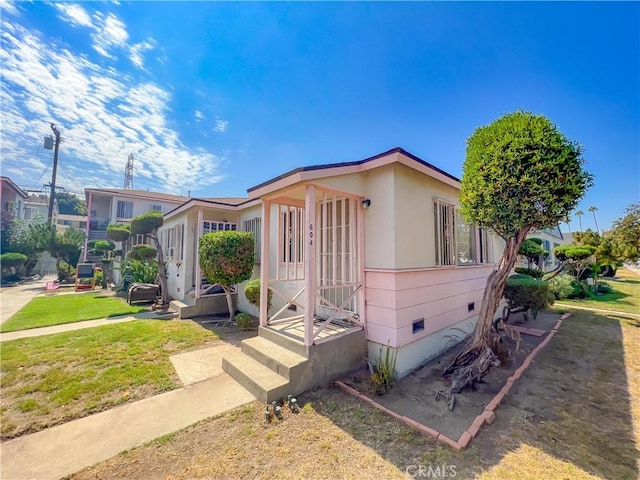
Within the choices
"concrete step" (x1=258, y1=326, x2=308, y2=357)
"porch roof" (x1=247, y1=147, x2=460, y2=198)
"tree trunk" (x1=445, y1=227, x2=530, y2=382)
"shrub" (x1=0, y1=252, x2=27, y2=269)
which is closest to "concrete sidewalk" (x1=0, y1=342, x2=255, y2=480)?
"concrete step" (x1=258, y1=326, x2=308, y2=357)

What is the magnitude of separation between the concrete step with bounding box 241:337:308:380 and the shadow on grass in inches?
24.9

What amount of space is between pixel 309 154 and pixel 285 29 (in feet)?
16.4

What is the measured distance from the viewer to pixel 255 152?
12.4m

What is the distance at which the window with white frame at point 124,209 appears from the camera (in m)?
23.2

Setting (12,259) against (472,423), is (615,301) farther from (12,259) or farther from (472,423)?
(12,259)

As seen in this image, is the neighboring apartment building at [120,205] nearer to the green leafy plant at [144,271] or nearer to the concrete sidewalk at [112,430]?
the green leafy plant at [144,271]

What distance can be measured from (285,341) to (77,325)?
7.62 metres

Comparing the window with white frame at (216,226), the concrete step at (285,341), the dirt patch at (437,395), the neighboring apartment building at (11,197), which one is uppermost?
the neighboring apartment building at (11,197)

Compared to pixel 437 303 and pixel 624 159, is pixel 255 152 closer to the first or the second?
pixel 437 303

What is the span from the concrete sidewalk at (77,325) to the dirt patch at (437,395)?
26.4 feet

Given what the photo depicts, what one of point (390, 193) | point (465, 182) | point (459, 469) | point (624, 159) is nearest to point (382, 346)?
point (459, 469)

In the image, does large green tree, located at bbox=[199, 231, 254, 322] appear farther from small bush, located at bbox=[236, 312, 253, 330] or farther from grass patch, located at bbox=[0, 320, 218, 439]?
grass patch, located at bbox=[0, 320, 218, 439]

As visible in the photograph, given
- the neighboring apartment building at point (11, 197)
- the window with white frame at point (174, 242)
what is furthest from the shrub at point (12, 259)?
the window with white frame at point (174, 242)

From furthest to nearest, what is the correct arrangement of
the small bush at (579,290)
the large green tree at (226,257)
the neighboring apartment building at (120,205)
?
the neighboring apartment building at (120,205) < the small bush at (579,290) < the large green tree at (226,257)
